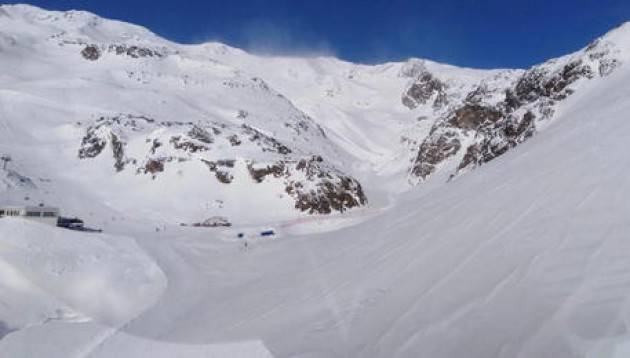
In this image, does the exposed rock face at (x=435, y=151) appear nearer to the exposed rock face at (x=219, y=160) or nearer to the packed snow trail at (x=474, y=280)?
the exposed rock face at (x=219, y=160)

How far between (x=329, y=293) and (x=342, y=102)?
104m

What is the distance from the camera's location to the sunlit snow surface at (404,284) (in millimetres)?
5664

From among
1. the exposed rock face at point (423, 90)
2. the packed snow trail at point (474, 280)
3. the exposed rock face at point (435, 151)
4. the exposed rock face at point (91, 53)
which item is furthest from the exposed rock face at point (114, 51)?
the packed snow trail at point (474, 280)

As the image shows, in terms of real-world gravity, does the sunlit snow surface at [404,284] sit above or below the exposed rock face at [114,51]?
below

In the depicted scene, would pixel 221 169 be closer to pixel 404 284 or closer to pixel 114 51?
pixel 404 284

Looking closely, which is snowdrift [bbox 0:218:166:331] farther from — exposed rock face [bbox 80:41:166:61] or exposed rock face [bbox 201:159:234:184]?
exposed rock face [bbox 80:41:166:61]

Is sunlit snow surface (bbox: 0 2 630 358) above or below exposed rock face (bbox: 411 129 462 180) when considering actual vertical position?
below

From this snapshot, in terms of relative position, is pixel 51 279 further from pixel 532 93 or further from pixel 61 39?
pixel 61 39

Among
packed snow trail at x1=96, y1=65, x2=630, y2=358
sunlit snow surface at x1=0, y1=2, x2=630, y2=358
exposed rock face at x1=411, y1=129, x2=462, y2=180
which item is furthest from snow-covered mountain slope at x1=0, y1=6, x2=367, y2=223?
packed snow trail at x1=96, y1=65, x2=630, y2=358

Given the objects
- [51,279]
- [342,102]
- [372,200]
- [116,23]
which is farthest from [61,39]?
[51,279]

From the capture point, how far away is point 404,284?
8.45 meters

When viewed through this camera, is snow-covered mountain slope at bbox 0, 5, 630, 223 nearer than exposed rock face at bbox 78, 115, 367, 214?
Yes

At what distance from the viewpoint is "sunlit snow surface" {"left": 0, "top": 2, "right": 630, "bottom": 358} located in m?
5.66

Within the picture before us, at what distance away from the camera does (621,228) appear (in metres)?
6.67
